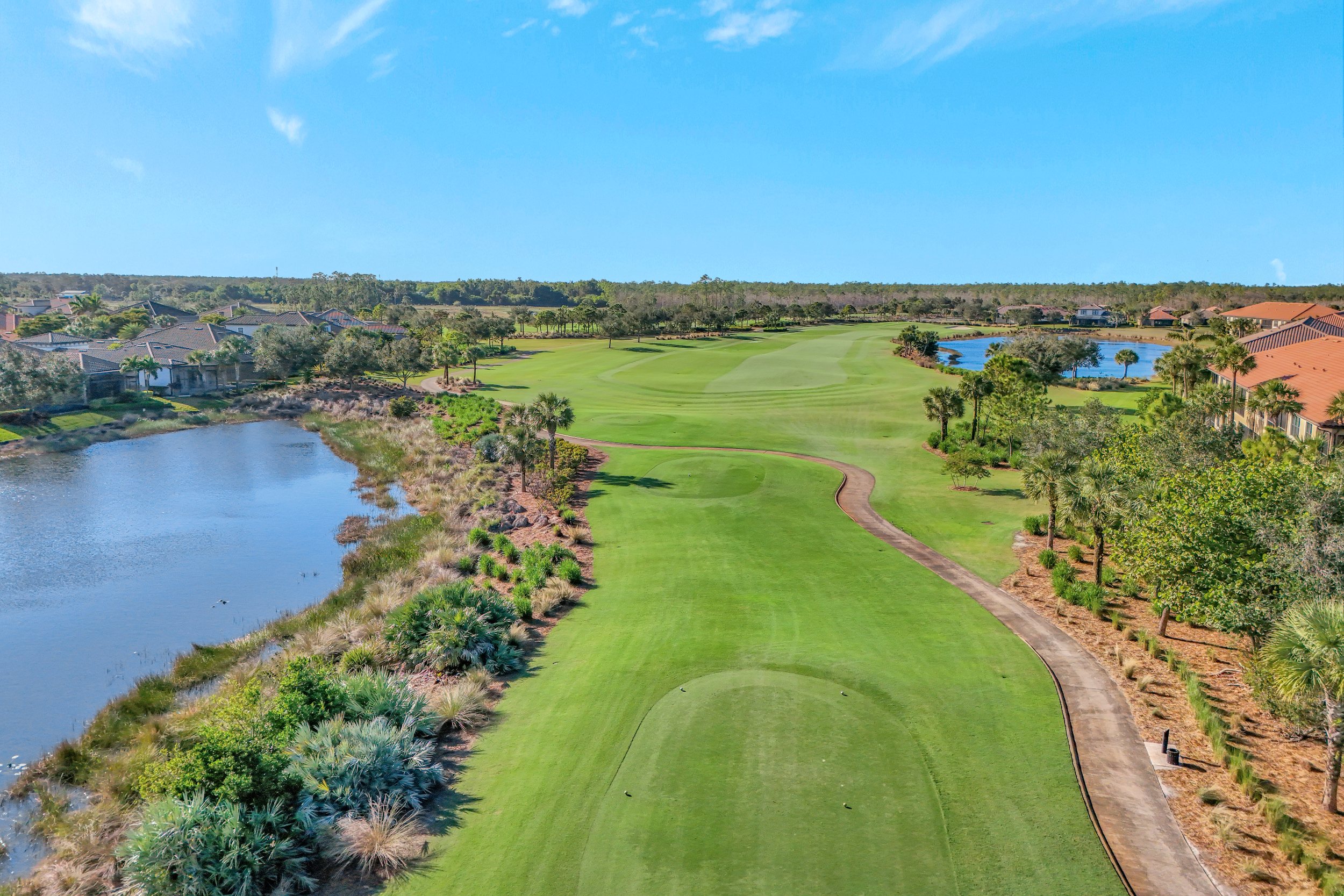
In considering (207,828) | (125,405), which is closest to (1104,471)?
(207,828)

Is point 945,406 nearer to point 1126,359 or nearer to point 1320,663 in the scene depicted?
point 1320,663

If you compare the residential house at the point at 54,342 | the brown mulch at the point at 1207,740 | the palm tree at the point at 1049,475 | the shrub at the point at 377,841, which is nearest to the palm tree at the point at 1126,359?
the palm tree at the point at 1049,475

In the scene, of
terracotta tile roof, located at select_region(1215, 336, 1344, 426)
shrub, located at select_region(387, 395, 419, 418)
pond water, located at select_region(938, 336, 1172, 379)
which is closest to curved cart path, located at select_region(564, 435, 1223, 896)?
terracotta tile roof, located at select_region(1215, 336, 1344, 426)

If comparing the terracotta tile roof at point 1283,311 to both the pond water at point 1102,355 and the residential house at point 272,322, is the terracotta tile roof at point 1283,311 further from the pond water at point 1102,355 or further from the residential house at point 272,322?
the residential house at point 272,322

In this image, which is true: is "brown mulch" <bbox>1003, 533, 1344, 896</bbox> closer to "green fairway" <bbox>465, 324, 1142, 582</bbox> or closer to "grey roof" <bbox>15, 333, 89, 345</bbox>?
"green fairway" <bbox>465, 324, 1142, 582</bbox>

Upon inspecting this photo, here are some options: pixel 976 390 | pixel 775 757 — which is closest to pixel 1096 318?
pixel 976 390
